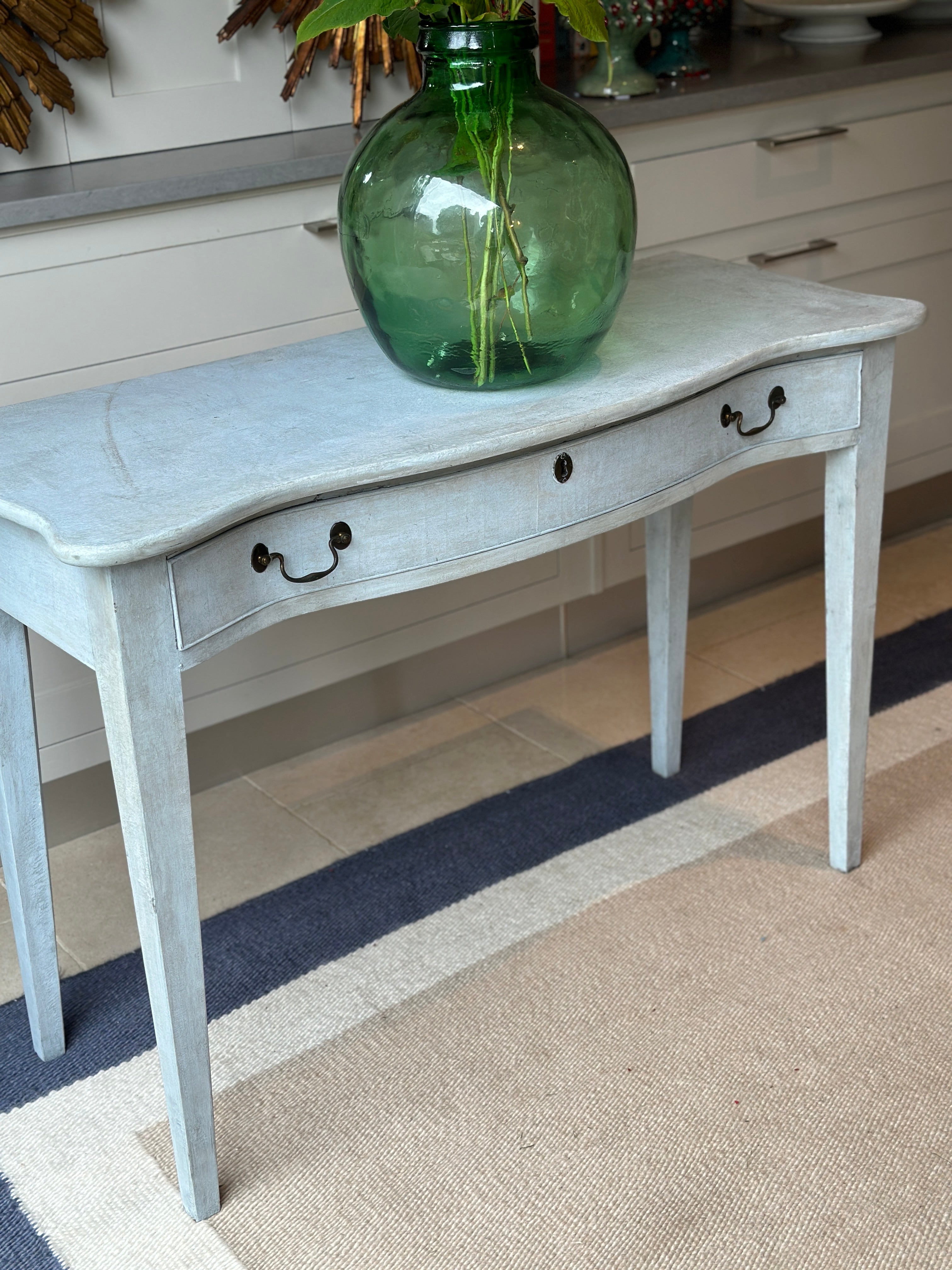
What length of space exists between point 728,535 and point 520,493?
128 cm

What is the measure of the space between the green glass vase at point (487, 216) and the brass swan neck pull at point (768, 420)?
0.20 metres

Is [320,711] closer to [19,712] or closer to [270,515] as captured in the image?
[19,712]

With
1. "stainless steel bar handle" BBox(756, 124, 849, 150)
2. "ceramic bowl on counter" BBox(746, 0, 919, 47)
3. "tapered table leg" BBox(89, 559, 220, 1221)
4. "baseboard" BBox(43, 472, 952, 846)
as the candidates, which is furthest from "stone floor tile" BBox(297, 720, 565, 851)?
"ceramic bowl on counter" BBox(746, 0, 919, 47)

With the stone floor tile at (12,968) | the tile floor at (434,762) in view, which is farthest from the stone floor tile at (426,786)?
the stone floor tile at (12,968)

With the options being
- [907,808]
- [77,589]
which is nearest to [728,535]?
[907,808]

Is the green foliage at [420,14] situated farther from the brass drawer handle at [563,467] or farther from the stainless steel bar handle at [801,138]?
the stainless steel bar handle at [801,138]

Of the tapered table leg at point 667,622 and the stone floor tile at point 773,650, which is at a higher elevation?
the tapered table leg at point 667,622

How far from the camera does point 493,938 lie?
1.66m

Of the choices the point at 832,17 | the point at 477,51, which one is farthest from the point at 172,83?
the point at 832,17

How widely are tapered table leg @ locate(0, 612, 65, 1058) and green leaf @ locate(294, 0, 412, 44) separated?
2.01 feet

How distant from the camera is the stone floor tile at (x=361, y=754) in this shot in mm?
2021

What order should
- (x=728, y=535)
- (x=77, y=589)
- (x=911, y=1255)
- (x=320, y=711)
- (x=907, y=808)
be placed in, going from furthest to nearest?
1. (x=728, y=535)
2. (x=320, y=711)
3. (x=907, y=808)
4. (x=911, y=1255)
5. (x=77, y=589)

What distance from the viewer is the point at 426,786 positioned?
6.58ft

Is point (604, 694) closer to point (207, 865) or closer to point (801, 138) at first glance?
point (207, 865)
